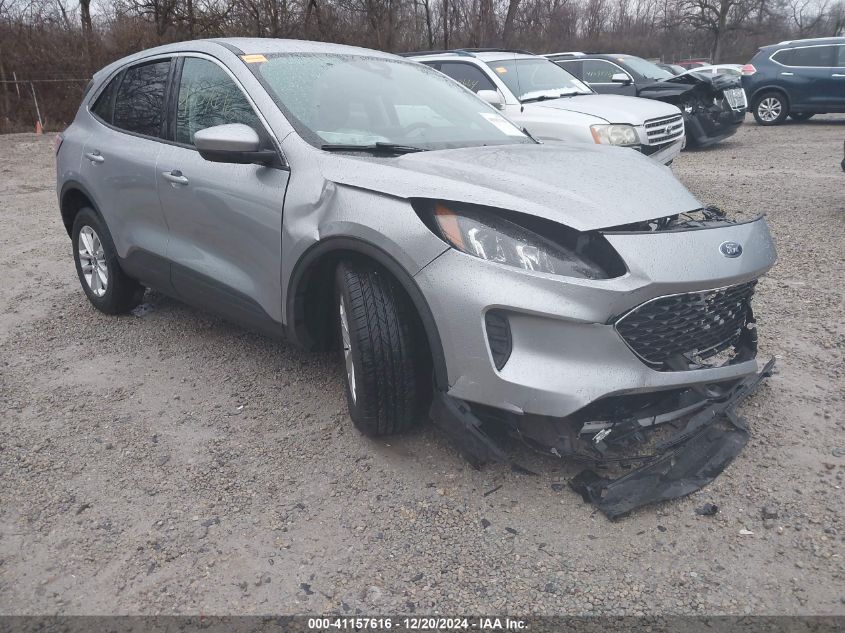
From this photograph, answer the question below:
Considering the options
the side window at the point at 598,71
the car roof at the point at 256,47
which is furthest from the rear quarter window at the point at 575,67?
the car roof at the point at 256,47

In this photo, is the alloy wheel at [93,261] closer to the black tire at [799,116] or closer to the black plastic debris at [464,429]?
the black plastic debris at [464,429]

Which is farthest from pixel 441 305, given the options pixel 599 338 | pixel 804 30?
pixel 804 30

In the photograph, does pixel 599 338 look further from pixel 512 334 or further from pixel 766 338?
pixel 766 338

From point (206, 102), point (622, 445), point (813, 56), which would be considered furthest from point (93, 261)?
point (813, 56)

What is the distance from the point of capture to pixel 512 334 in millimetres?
2516

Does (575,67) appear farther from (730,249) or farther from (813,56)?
(730,249)

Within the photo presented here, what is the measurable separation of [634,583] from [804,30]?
212ft

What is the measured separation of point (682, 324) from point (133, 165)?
3.12 m

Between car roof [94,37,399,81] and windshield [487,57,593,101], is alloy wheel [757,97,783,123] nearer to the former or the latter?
windshield [487,57,593,101]

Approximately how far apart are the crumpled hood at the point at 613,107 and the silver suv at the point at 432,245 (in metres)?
4.06

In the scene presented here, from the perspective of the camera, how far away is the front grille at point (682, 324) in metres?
2.52

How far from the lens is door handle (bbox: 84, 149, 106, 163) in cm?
438

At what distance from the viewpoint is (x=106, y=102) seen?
4609 millimetres

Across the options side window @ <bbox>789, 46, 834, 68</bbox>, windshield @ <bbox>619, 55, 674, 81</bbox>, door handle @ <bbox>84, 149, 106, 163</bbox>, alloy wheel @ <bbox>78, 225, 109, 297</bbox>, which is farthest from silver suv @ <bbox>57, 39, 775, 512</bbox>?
side window @ <bbox>789, 46, 834, 68</bbox>
